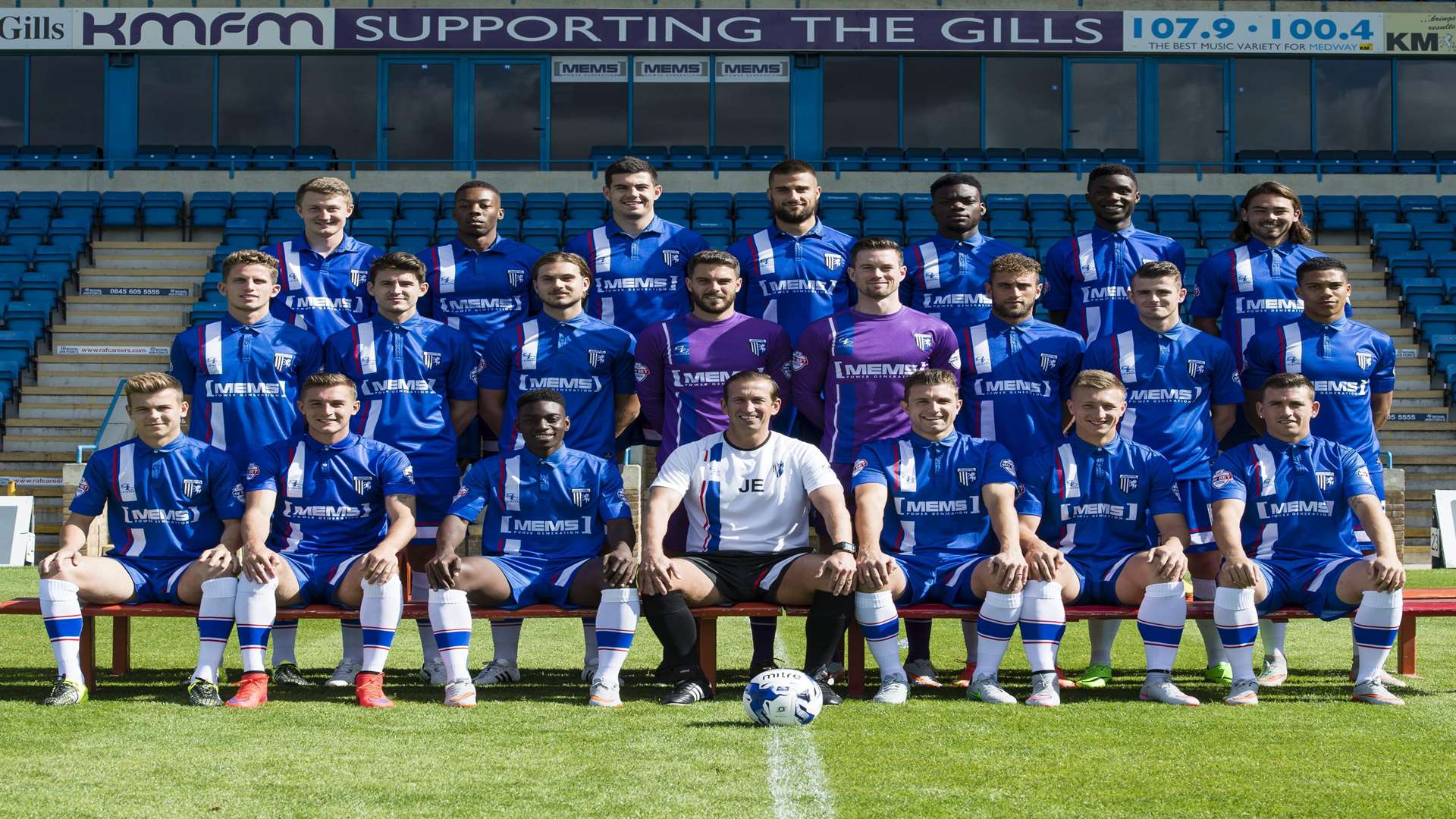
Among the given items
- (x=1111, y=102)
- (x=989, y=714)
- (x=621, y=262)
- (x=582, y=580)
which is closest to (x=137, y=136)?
(x=1111, y=102)

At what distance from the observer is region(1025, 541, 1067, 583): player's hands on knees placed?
16.7ft

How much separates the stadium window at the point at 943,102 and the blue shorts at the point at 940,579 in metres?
14.9

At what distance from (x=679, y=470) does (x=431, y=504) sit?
48.3 inches

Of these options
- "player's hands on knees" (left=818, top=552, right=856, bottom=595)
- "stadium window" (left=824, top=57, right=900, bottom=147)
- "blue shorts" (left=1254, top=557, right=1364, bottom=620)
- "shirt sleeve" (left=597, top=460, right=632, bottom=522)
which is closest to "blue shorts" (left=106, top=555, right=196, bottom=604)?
"shirt sleeve" (left=597, top=460, right=632, bottom=522)

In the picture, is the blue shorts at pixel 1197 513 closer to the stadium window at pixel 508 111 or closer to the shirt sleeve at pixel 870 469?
the shirt sleeve at pixel 870 469

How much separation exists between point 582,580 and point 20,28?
17.7 metres

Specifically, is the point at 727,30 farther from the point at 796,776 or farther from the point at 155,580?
the point at 796,776

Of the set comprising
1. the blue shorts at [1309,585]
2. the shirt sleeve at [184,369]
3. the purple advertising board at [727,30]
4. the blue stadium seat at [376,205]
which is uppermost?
the purple advertising board at [727,30]

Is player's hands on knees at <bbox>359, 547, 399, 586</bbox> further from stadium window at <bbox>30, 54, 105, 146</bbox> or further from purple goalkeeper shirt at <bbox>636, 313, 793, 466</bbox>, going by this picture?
stadium window at <bbox>30, 54, 105, 146</bbox>

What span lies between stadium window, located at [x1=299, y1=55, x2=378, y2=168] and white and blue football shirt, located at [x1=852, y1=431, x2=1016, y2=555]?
51.3ft

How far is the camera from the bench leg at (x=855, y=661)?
5199mm

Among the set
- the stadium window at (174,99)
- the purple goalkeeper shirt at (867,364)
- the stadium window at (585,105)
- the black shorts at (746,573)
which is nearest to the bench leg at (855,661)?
the black shorts at (746,573)

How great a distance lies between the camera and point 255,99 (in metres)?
19.7

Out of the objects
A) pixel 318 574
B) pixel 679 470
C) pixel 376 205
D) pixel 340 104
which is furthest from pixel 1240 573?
pixel 340 104
